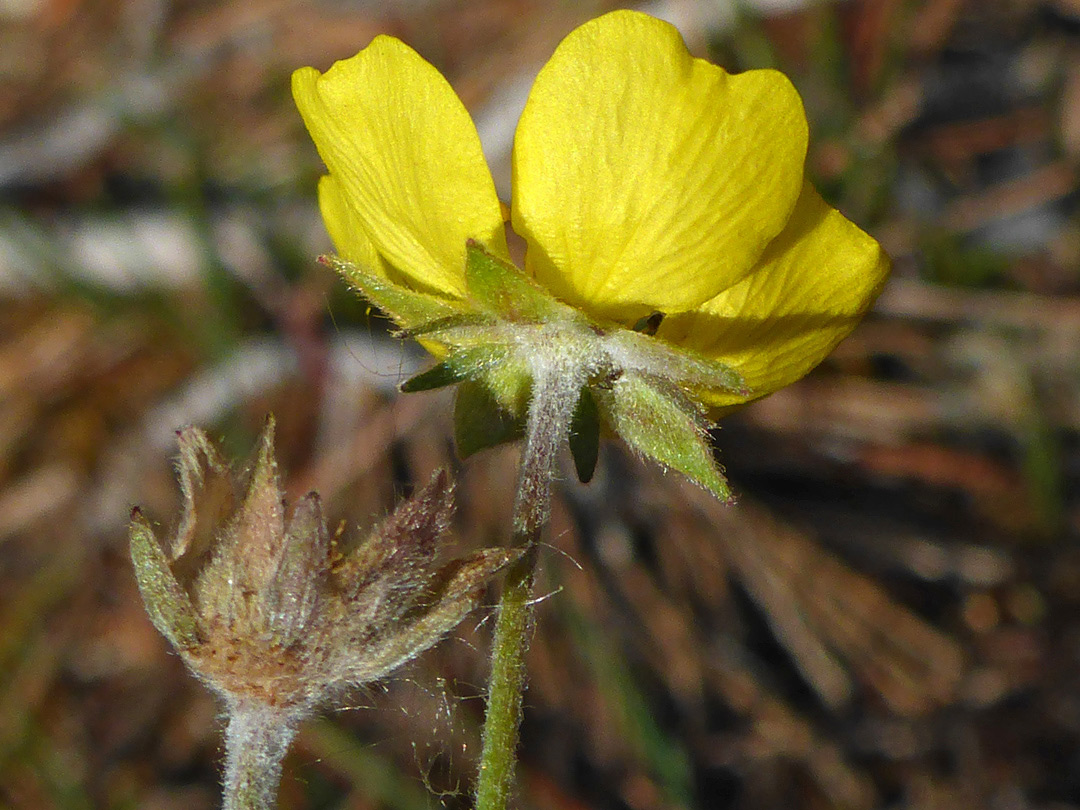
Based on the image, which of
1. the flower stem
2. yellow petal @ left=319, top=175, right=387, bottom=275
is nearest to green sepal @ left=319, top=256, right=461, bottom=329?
yellow petal @ left=319, top=175, right=387, bottom=275

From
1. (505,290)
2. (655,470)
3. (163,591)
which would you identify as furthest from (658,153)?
(655,470)

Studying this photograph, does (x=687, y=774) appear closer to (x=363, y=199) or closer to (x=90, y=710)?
(x=90, y=710)

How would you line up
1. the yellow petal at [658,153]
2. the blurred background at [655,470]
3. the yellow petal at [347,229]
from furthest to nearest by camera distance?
the blurred background at [655,470] < the yellow petal at [347,229] < the yellow petal at [658,153]

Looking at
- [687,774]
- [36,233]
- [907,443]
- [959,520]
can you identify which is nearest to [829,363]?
[907,443]

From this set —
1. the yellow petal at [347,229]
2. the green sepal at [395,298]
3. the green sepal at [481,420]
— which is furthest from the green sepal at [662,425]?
the yellow petal at [347,229]

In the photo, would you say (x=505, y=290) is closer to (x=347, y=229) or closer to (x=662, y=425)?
(x=662, y=425)

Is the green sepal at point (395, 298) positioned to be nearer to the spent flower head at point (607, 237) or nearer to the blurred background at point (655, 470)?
the spent flower head at point (607, 237)
